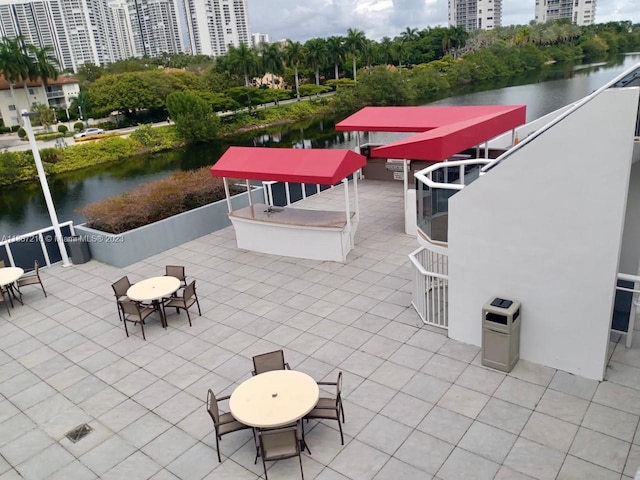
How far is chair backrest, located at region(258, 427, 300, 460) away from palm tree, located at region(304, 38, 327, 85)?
2603 inches

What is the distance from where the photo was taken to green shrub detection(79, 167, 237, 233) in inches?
470

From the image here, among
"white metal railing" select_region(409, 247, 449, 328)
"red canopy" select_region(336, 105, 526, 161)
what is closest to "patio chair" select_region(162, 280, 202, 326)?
"white metal railing" select_region(409, 247, 449, 328)

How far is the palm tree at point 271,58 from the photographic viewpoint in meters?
63.3

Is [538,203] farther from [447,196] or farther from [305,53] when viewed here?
[305,53]

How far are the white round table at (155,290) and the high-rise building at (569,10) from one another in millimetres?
150074

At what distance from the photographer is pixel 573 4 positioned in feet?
442

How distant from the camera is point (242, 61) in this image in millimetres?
60938

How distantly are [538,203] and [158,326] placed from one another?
6425 mm

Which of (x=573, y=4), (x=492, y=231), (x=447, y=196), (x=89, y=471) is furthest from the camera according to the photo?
(x=573, y=4)

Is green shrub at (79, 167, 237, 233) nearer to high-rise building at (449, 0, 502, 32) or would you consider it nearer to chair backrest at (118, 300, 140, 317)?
chair backrest at (118, 300, 140, 317)

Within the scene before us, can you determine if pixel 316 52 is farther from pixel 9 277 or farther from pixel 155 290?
pixel 155 290

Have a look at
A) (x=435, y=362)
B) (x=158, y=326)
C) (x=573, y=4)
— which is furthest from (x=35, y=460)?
(x=573, y=4)

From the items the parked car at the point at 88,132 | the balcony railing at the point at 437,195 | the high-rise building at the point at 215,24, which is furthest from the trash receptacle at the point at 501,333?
the high-rise building at the point at 215,24

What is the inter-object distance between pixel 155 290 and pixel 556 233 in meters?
6.33
